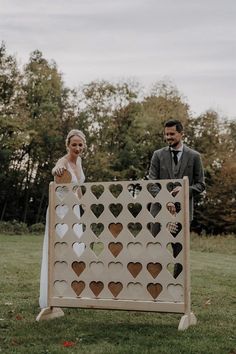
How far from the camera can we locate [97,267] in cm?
557

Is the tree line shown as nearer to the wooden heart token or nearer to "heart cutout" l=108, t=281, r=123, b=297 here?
"heart cutout" l=108, t=281, r=123, b=297

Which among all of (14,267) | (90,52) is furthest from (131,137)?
(14,267)

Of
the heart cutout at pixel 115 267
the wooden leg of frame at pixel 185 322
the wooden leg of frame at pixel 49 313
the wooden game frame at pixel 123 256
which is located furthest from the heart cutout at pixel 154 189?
the wooden leg of frame at pixel 49 313

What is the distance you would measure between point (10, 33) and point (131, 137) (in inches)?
371

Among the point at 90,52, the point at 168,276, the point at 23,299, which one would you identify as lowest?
the point at 23,299

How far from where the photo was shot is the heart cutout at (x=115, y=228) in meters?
5.54

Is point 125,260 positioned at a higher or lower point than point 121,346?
higher

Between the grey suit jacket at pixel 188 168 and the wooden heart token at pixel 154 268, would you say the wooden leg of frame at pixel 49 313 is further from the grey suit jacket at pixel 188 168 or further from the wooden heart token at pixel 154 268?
the grey suit jacket at pixel 188 168

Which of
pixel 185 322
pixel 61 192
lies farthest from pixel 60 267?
pixel 185 322

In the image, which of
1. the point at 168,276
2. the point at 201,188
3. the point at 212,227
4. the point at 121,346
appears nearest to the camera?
the point at 121,346

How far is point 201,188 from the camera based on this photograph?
6.01 metres

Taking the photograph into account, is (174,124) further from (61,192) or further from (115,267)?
(115,267)

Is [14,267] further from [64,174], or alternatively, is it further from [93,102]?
[93,102]

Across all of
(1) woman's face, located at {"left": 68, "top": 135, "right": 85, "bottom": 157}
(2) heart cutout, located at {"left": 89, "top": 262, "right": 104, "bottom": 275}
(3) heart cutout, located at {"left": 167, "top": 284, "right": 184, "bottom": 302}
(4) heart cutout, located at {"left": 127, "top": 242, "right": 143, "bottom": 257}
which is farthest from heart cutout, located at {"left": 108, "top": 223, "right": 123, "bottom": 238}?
(1) woman's face, located at {"left": 68, "top": 135, "right": 85, "bottom": 157}
